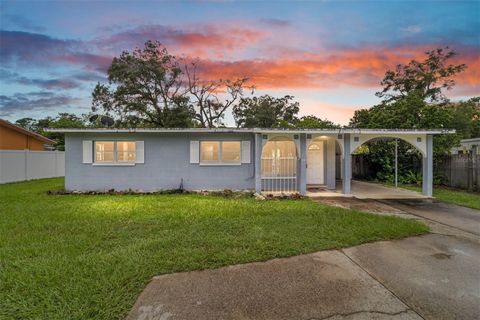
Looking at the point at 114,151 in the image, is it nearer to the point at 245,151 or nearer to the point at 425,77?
the point at 245,151

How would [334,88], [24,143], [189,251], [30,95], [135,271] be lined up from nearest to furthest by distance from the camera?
[135,271]
[189,251]
[334,88]
[24,143]
[30,95]

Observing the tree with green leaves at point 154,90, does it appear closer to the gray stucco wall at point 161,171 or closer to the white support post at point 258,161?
the gray stucco wall at point 161,171

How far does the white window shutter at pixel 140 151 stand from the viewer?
33.2ft

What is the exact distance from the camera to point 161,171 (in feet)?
33.5

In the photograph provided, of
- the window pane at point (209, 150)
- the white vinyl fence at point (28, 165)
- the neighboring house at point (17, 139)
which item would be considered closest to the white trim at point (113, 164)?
the window pane at point (209, 150)

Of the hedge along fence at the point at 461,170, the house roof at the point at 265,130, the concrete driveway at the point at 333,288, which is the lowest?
the concrete driveway at the point at 333,288

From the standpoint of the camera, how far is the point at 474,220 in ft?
20.1

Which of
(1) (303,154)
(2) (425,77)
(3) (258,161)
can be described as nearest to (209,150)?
(3) (258,161)

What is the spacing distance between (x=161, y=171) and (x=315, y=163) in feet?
22.8

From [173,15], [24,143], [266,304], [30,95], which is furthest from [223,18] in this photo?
[30,95]

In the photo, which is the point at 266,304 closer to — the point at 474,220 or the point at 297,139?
the point at 474,220

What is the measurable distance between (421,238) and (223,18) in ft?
31.3

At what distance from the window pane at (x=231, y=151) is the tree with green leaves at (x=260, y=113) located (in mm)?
17329

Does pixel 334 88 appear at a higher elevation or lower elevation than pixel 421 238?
higher
